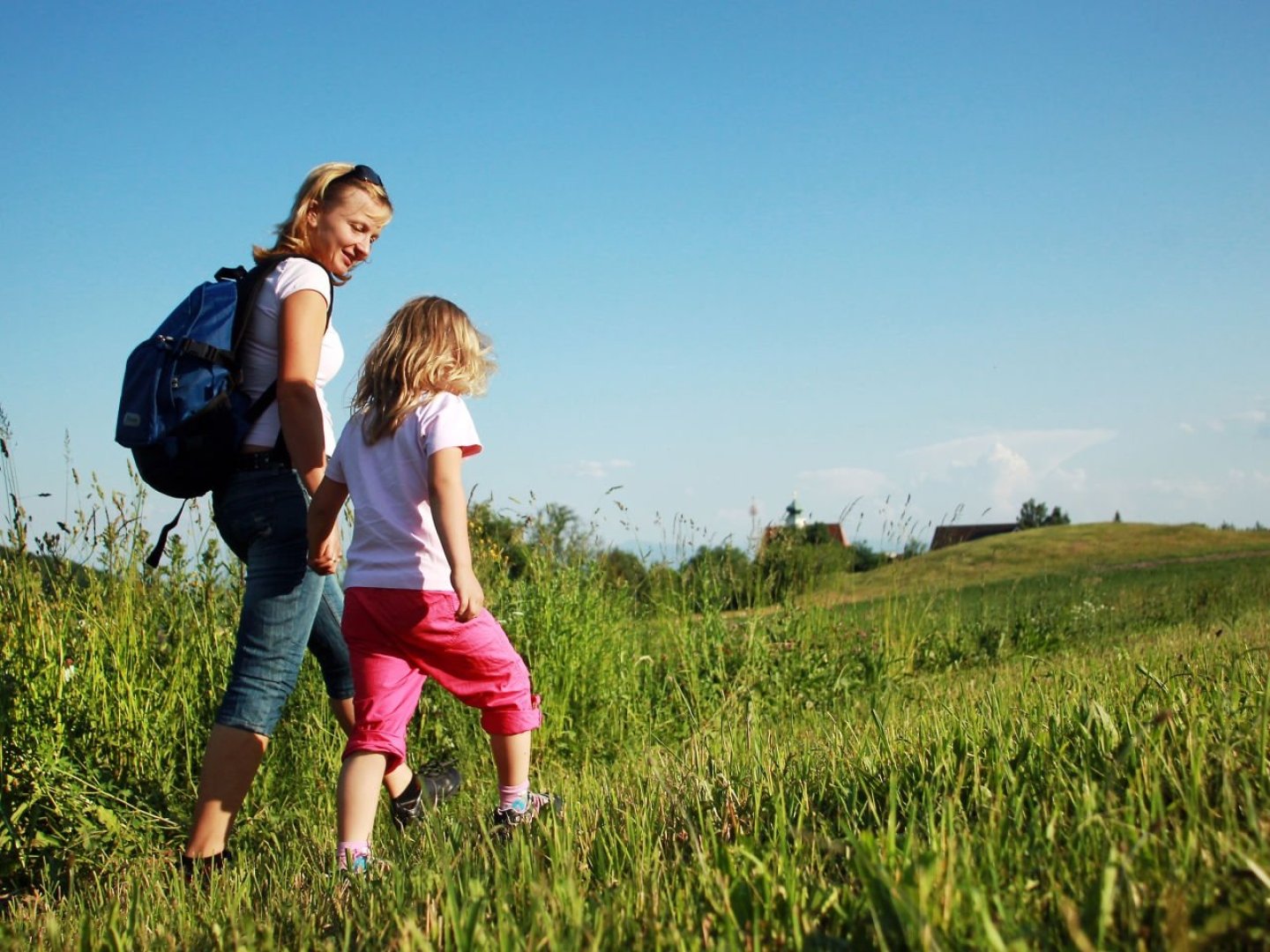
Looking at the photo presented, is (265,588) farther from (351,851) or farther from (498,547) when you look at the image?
(498,547)

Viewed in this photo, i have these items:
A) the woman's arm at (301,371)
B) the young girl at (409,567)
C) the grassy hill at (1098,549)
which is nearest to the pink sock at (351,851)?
the young girl at (409,567)

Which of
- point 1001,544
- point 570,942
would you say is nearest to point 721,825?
point 570,942

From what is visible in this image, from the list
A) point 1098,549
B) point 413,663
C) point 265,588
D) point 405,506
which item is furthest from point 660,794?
point 1098,549

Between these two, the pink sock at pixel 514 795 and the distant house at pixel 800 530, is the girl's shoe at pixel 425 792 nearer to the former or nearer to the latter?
the pink sock at pixel 514 795

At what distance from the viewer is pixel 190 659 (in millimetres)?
4504

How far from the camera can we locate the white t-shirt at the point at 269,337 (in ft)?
11.1

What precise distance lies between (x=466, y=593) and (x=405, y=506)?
40 centimetres

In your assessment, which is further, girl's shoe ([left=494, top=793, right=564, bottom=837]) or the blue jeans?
the blue jeans

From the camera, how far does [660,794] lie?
107 inches

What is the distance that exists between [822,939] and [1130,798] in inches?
26.0

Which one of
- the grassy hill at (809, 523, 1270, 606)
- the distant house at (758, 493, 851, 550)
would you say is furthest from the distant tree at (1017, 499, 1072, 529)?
the distant house at (758, 493, 851, 550)

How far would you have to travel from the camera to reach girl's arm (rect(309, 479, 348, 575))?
3361 millimetres

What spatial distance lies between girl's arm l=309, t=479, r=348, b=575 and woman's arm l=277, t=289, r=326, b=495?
122mm

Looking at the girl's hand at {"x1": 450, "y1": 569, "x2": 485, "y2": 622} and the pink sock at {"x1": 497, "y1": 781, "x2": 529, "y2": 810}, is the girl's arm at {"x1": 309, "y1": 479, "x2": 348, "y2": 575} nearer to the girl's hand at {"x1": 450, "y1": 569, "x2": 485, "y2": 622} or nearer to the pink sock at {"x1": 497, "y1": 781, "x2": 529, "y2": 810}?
the girl's hand at {"x1": 450, "y1": 569, "x2": 485, "y2": 622}
